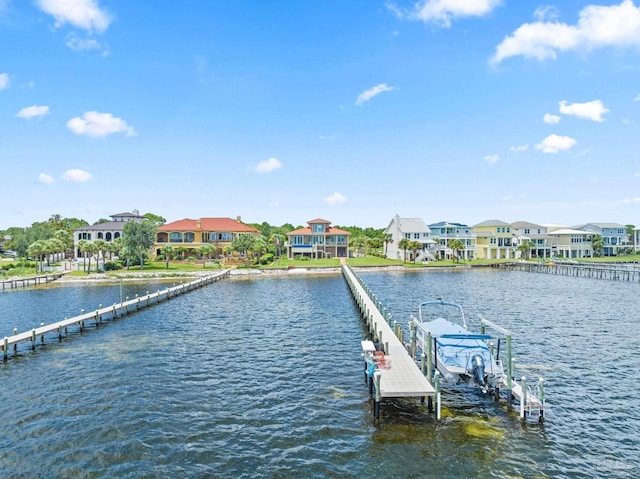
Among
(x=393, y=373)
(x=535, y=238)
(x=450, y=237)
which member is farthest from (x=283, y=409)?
(x=535, y=238)

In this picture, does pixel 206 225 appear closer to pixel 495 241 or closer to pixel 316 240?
pixel 316 240

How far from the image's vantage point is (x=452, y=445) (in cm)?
1731

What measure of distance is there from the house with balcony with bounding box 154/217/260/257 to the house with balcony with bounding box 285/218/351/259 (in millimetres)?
13060

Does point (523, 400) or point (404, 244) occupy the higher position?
point (404, 244)

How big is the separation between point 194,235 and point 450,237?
69439 millimetres

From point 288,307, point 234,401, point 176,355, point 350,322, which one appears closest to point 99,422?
point 234,401

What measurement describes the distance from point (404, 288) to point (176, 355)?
140 feet

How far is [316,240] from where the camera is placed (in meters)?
114

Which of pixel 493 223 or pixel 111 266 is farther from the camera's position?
pixel 493 223

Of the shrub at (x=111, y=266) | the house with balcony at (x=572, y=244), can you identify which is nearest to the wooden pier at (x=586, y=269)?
the house with balcony at (x=572, y=244)

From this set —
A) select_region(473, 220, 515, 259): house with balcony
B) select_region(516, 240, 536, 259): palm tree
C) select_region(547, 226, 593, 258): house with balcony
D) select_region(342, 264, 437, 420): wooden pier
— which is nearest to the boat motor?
select_region(342, 264, 437, 420): wooden pier

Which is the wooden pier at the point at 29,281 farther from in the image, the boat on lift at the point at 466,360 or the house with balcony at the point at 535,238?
the house with balcony at the point at 535,238

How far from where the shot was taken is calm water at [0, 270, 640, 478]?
16.4 metres

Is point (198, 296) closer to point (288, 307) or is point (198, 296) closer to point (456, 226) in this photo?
point (288, 307)
